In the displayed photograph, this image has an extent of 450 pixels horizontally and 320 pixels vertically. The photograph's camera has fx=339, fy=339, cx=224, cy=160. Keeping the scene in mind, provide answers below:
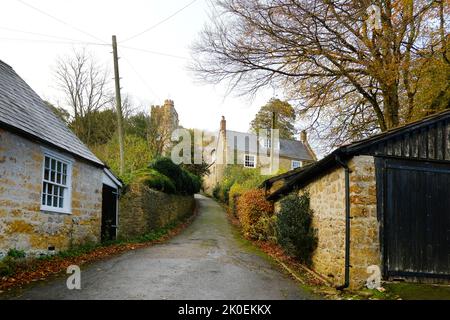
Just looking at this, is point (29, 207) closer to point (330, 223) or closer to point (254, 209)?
point (330, 223)

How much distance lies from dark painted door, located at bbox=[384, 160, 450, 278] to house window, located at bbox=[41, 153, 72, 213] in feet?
30.3

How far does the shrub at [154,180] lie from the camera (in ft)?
56.9

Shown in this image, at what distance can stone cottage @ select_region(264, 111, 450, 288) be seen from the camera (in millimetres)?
7648

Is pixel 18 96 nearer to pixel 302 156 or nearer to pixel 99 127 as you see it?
pixel 99 127

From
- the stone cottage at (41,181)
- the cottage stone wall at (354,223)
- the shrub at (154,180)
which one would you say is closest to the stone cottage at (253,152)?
the shrub at (154,180)

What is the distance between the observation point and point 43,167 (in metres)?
9.83

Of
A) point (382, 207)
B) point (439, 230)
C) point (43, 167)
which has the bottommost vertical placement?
point (439, 230)

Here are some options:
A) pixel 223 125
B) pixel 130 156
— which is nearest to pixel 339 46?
pixel 130 156

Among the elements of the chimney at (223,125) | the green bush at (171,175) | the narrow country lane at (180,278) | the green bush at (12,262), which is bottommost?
the narrow country lane at (180,278)

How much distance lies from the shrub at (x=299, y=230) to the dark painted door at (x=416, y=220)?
2913 millimetres

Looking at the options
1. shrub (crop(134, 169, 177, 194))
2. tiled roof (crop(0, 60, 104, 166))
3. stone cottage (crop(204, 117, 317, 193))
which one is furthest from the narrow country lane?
stone cottage (crop(204, 117, 317, 193))

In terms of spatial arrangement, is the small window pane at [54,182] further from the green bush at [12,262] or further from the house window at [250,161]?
the house window at [250,161]
